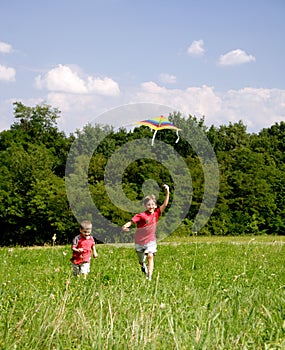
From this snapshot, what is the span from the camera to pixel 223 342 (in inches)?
159

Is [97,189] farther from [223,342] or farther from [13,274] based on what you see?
[223,342]

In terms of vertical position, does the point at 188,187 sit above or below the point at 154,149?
below

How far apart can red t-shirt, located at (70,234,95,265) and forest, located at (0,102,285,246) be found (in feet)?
91.9

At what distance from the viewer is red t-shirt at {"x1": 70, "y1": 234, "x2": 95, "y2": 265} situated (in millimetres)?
9508

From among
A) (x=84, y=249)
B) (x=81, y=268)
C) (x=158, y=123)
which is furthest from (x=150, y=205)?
(x=158, y=123)

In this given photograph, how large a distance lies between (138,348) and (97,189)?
1580 inches

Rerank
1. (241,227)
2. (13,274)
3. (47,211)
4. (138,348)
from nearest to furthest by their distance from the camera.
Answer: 1. (138,348)
2. (13,274)
3. (47,211)
4. (241,227)

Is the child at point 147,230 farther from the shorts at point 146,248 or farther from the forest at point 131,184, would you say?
the forest at point 131,184

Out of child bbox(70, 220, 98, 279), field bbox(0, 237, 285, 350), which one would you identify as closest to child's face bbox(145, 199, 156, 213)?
child bbox(70, 220, 98, 279)

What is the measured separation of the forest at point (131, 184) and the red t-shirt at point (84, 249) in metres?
28.0

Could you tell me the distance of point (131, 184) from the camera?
43.6 m

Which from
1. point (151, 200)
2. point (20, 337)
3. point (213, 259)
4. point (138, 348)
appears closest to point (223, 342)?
point (138, 348)

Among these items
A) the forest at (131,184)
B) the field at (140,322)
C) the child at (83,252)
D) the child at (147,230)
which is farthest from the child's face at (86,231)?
the forest at (131,184)

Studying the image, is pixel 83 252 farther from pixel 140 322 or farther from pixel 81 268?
pixel 140 322
